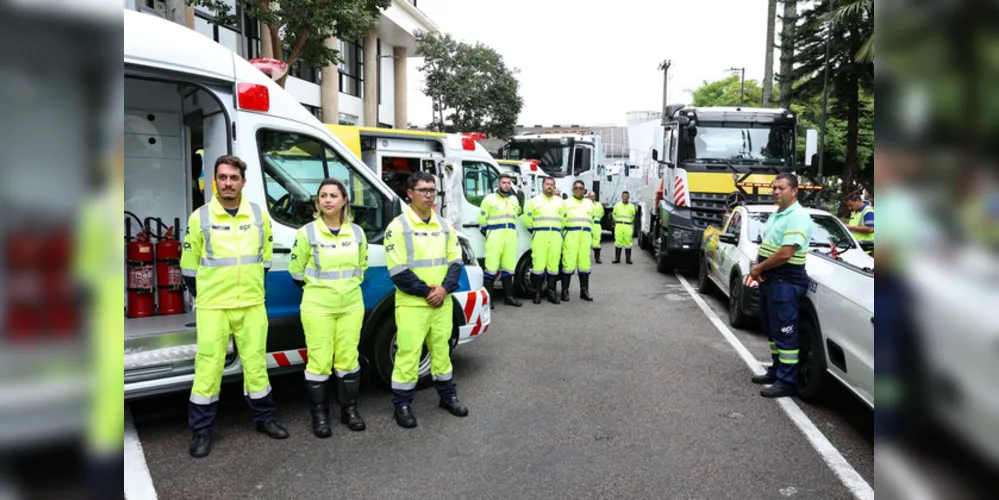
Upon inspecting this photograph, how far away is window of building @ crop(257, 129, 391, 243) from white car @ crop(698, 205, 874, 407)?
10.4ft

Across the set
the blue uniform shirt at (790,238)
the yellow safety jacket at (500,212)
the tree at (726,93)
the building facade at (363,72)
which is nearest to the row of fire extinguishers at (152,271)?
the yellow safety jacket at (500,212)

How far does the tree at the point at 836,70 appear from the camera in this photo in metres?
20.9

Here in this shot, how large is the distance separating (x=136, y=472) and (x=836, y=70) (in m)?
26.4

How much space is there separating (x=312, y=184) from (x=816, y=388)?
4.22m

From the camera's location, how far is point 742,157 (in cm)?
1220

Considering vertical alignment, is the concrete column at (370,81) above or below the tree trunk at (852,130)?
above

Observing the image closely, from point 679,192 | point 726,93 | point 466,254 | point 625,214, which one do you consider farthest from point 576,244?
point 726,93

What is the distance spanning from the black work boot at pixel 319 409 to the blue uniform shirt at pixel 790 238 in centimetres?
356

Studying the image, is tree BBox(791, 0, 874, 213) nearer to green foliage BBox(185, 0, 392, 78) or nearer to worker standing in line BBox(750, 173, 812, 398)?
green foliage BBox(185, 0, 392, 78)

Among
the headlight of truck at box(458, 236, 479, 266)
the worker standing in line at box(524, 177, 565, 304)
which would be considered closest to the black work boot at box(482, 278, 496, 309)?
the worker standing in line at box(524, 177, 565, 304)

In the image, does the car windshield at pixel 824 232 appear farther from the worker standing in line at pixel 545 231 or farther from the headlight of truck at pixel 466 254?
the headlight of truck at pixel 466 254

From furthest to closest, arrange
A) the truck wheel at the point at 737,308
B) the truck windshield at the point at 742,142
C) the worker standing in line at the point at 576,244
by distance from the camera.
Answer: the truck windshield at the point at 742,142 < the worker standing in line at the point at 576,244 < the truck wheel at the point at 737,308

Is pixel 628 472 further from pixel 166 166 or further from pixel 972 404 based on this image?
pixel 166 166

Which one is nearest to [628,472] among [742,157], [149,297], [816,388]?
[816,388]
